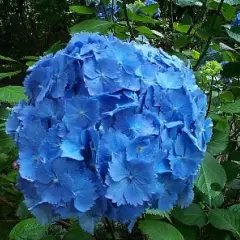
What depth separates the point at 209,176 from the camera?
134 cm

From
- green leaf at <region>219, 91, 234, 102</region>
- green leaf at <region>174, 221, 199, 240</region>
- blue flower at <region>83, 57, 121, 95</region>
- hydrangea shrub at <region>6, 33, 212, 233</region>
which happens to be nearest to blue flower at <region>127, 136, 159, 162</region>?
hydrangea shrub at <region>6, 33, 212, 233</region>

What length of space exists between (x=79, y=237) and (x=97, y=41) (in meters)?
0.44

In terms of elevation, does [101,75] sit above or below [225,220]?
above

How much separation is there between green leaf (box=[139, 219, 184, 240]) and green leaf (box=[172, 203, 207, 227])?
0.17 metres

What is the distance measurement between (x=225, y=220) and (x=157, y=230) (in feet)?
0.84

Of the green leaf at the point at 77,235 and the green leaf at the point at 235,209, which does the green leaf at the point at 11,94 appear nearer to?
the green leaf at the point at 77,235

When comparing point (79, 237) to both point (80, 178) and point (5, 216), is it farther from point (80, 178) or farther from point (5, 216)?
point (5, 216)

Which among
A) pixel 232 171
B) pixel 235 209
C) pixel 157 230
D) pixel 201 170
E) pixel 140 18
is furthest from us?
pixel 140 18

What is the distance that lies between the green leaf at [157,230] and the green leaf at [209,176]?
0.14 metres

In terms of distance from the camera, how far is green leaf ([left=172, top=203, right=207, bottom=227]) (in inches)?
Result: 56.4

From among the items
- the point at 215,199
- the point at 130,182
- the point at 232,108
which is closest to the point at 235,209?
the point at 215,199

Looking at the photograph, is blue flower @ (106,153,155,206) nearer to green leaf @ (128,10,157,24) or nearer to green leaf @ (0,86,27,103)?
green leaf @ (0,86,27,103)

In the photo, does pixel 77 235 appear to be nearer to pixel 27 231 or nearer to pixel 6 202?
pixel 27 231

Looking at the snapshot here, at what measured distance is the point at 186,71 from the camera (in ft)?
4.06
